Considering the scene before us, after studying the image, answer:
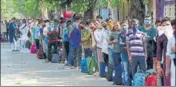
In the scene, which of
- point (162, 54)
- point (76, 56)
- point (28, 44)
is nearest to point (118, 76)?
point (162, 54)

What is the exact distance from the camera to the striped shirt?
14453 millimetres

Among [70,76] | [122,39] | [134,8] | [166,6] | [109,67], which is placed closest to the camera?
[122,39]

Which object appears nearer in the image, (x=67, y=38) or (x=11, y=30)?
(x=67, y=38)

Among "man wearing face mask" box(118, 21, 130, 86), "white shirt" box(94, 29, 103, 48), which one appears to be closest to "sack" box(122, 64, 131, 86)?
"man wearing face mask" box(118, 21, 130, 86)

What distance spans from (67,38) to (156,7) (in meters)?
8.75

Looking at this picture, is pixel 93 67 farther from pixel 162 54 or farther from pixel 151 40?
pixel 162 54

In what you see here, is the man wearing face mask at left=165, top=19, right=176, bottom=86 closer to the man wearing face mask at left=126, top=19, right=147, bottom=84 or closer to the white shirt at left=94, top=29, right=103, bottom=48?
the man wearing face mask at left=126, top=19, right=147, bottom=84

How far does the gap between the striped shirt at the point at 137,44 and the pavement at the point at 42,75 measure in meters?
1.54

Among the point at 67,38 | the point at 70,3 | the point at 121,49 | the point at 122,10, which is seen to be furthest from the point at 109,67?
the point at 122,10

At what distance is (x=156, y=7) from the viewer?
29.1m

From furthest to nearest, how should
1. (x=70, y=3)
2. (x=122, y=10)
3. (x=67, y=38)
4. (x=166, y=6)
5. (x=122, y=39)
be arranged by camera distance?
(x=122, y=10), (x=70, y=3), (x=166, y=6), (x=67, y=38), (x=122, y=39)

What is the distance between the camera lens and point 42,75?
18391 millimetres

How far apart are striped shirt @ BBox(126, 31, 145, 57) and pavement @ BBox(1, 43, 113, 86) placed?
1.54m

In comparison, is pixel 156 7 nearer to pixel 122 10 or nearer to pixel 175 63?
pixel 122 10
